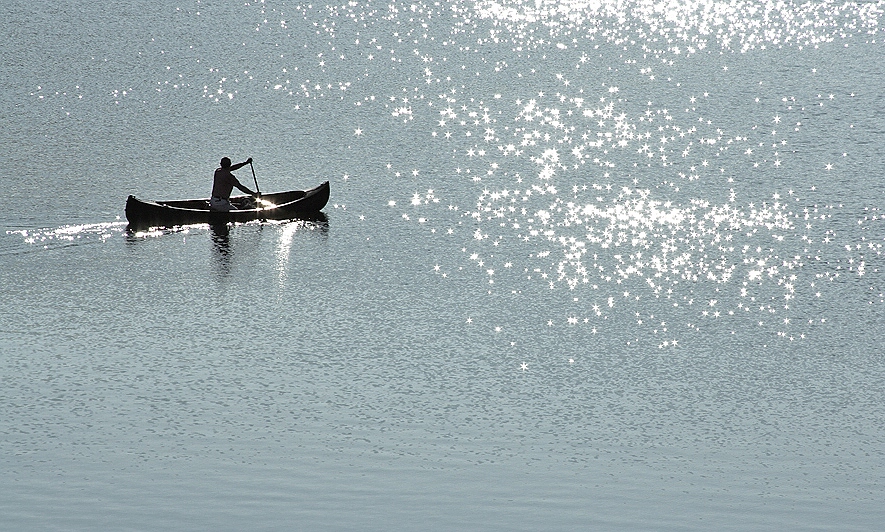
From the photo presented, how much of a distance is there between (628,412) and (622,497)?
262cm

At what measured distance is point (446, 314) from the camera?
68.2ft

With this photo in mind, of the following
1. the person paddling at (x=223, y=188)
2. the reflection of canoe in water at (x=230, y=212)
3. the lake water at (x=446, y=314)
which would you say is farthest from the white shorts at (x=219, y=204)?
the lake water at (x=446, y=314)

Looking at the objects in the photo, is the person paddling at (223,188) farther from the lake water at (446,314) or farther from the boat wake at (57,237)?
the boat wake at (57,237)

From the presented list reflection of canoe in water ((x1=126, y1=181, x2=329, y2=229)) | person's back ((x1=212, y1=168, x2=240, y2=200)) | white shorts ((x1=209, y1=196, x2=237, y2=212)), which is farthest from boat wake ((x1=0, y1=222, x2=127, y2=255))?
person's back ((x1=212, y1=168, x2=240, y2=200))

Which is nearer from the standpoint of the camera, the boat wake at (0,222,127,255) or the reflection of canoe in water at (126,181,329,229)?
the boat wake at (0,222,127,255)

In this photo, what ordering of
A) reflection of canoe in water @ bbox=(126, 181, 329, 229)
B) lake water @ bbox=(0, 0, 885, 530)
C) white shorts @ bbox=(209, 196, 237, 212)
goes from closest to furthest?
lake water @ bbox=(0, 0, 885, 530)
reflection of canoe in water @ bbox=(126, 181, 329, 229)
white shorts @ bbox=(209, 196, 237, 212)

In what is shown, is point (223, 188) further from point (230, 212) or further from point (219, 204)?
point (230, 212)

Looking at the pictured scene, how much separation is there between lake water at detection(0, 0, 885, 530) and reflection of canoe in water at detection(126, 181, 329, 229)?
0.96ft

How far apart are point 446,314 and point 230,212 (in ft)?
26.1

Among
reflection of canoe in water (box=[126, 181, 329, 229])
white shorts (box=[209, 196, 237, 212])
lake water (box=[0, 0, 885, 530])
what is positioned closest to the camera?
lake water (box=[0, 0, 885, 530])

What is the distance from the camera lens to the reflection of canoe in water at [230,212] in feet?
85.0

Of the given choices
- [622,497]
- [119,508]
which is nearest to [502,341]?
[622,497]

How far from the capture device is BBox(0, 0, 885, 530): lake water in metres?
14.4

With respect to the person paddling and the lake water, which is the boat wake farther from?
the person paddling
